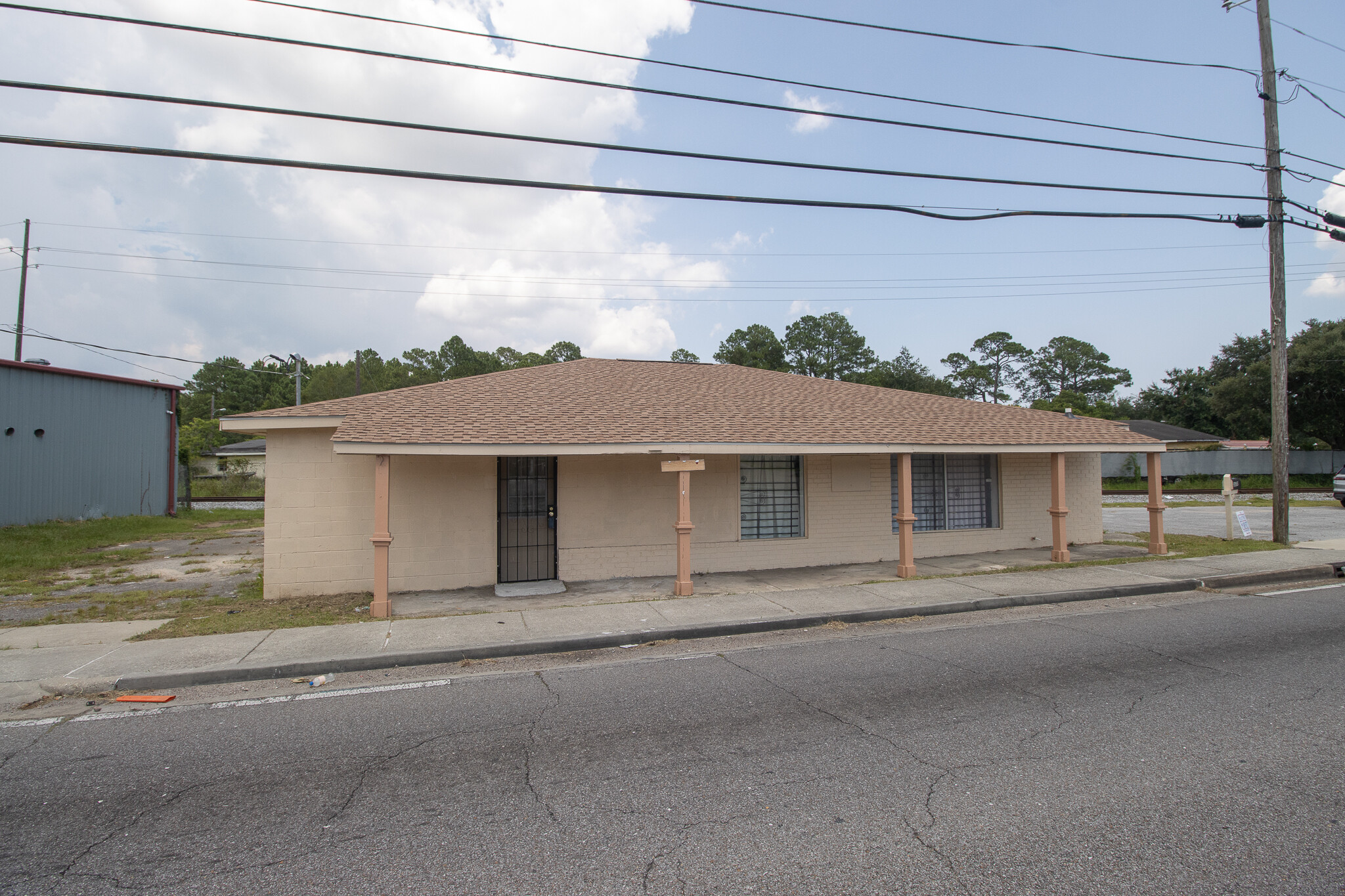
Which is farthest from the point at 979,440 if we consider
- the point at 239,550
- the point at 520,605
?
the point at 239,550

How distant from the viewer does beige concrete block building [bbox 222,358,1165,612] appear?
10.1m

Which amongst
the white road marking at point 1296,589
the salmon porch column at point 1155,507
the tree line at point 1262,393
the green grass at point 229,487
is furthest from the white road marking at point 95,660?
the tree line at point 1262,393

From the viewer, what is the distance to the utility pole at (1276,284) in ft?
44.3

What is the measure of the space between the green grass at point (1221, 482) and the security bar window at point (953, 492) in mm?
23059

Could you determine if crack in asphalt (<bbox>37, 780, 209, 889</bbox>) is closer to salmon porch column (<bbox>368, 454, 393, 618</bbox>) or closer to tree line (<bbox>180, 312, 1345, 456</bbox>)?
salmon porch column (<bbox>368, 454, 393, 618</bbox>)

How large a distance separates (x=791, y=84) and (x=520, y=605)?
26.5ft

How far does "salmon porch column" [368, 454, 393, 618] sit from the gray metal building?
1607 centimetres

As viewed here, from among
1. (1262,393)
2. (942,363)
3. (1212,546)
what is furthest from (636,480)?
(942,363)

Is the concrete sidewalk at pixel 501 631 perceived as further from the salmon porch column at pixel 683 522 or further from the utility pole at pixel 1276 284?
the utility pole at pixel 1276 284

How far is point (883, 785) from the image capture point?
402cm

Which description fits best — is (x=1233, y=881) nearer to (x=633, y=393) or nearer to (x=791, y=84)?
(x=791, y=84)

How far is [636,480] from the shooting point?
11.7 m

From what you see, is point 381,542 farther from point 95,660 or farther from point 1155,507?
point 1155,507

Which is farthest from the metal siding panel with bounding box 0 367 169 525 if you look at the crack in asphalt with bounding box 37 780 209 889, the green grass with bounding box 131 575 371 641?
the crack in asphalt with bounding box 37 780 209 889
